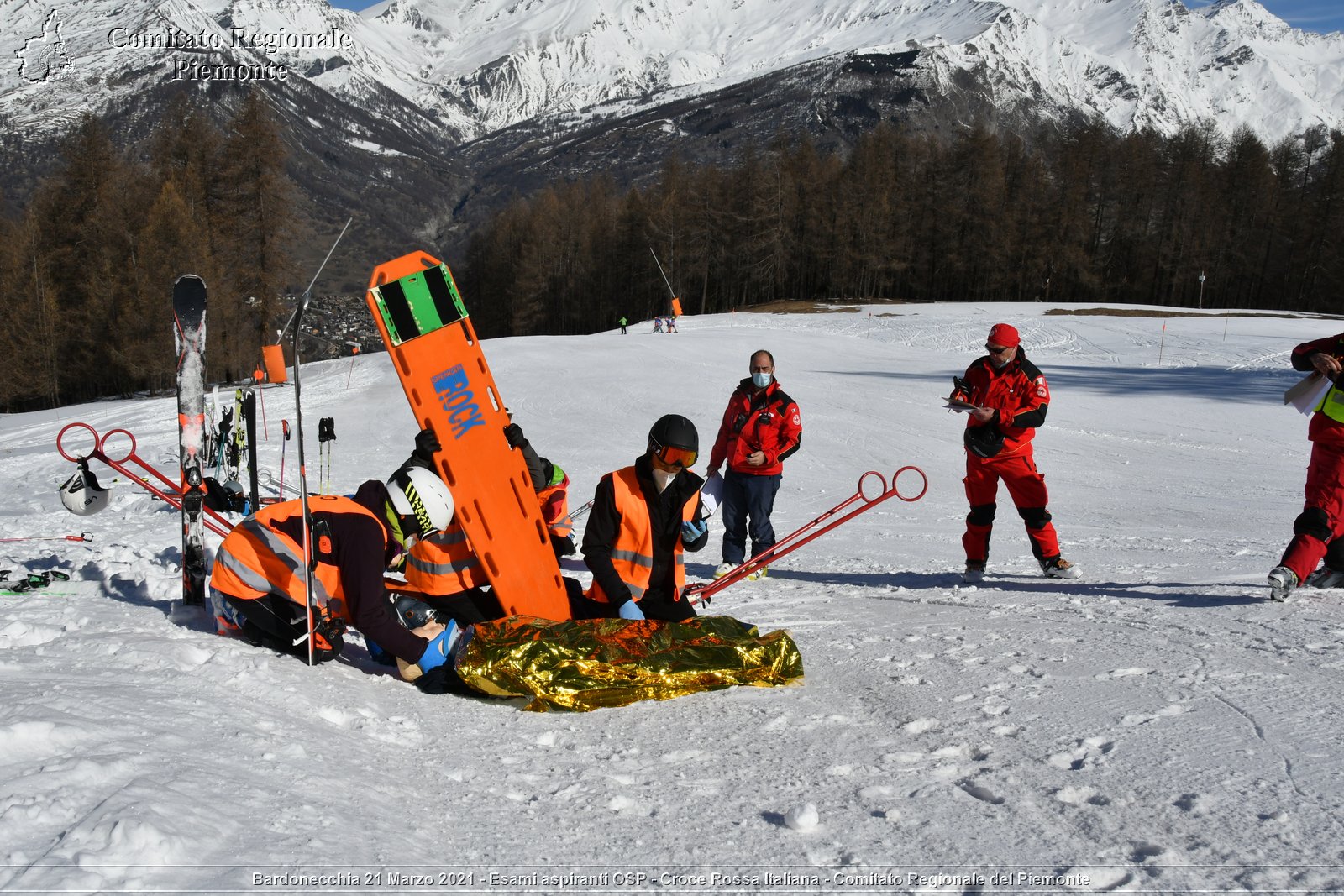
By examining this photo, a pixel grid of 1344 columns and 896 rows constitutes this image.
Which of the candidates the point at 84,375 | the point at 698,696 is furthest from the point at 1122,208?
the point at 698,696

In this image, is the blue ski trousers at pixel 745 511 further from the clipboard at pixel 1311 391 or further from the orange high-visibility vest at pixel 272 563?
the orange high-visibility vest at pixel 272 563

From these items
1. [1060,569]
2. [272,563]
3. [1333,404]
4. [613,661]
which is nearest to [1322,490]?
[1333,404]

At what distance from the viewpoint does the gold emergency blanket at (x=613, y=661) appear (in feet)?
13.1

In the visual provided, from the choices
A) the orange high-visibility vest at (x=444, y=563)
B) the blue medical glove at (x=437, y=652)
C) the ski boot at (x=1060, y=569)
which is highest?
the orange high-visibility vest at (x=444, y=563)

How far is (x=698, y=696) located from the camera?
4.02 m

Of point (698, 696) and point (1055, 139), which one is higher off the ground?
point (1055, 139)

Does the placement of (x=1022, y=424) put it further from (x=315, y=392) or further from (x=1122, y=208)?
(x=1122, y=208)

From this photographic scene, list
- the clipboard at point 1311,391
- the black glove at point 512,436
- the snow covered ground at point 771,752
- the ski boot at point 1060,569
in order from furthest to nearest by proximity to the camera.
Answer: the ski boot at point 1060,569 → the black glove at point 512,436 → the clipboard at point 1311,391 → the snow covered ground at point 771,752

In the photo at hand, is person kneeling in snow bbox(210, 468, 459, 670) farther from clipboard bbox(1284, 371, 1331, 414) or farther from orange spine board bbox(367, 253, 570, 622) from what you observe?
clipboard bbox(1284, 371, 1331, 414)

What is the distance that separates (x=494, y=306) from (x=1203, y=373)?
6053cm

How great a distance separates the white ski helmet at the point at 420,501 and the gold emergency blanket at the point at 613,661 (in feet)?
2.13

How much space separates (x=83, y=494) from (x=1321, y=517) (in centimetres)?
715

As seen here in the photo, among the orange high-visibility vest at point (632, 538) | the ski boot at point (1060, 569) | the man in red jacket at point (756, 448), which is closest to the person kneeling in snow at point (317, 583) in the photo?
the orange high-visibility vest at point (632, 538)

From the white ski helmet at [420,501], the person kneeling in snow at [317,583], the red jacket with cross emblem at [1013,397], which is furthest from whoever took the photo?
the red jacket with cross emblem at [1013,397]
